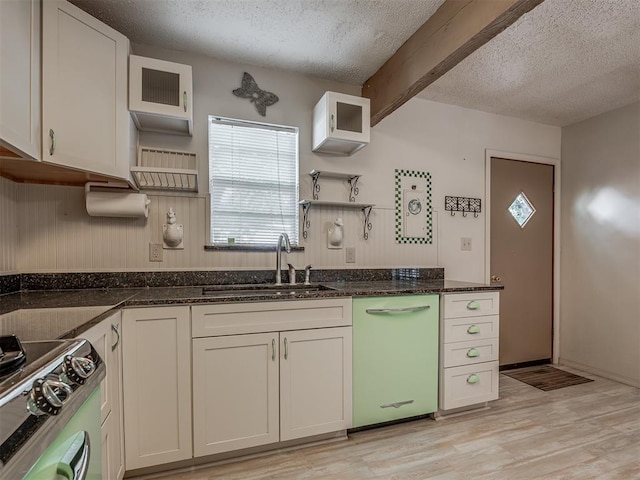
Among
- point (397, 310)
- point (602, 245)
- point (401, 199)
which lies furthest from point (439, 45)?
point (602, 245)

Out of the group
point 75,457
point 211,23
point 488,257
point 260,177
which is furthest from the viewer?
point 488,257

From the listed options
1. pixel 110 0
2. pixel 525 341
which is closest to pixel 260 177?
pixel 110 0

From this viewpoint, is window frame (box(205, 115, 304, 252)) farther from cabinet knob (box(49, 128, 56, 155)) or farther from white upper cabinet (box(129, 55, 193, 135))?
cabinet knob (box(49, 128, 56, 155))

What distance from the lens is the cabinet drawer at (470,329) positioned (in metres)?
2.13

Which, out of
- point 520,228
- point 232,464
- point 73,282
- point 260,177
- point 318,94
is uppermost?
point 318,94

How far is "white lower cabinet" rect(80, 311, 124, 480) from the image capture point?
1.26m

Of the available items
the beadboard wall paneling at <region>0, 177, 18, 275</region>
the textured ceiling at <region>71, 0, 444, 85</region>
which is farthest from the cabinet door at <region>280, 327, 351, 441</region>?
the textured ceiling at <region>71, 0, 444, 85</region>

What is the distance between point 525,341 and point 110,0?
4.12 meters

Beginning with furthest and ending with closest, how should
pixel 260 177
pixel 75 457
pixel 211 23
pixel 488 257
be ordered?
pixel 488 257
pixel 260 177
pixel 211 23
pixel 75 457

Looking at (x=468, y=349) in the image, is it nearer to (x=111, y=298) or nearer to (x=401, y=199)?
(x=401, y=199)

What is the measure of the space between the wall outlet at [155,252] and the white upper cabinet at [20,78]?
2.60ft

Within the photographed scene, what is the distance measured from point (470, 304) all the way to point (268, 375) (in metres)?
1.39

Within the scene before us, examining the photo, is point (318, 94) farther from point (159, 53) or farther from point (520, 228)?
point (520, 228)

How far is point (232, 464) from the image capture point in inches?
66.6
